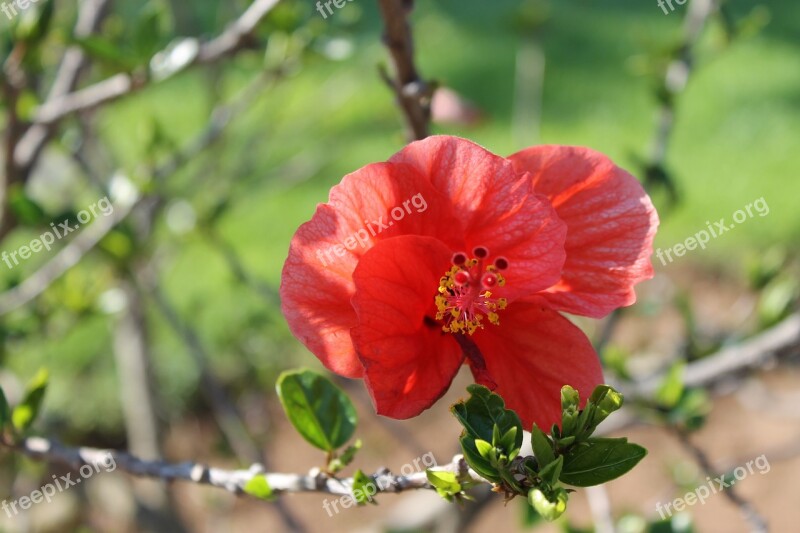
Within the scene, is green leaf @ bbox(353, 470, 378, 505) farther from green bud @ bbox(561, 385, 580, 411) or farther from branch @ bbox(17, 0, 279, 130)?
branch @ bbox(17, 0, 279, 130)

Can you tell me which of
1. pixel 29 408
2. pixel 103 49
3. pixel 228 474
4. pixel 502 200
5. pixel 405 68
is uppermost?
pixel 103 49

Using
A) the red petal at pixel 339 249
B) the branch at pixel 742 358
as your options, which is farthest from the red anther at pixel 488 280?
the branch at pixel 742 358

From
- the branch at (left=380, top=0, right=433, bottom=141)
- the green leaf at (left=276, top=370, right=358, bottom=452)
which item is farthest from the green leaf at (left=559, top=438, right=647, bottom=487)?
the branch at (left=380, top=0, right=433, bottom=141)

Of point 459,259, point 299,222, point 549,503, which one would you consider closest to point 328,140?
point 299,222

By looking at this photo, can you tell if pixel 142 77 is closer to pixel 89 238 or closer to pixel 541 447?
pixel 89 238

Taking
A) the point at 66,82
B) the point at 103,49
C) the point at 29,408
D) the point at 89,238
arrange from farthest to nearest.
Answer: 1. the point at 66,82
2. the point at 89,238
3. the point at 103,49
4. the point at 29,408

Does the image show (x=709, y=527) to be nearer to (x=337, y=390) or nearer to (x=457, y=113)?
(x=457, y=113)
